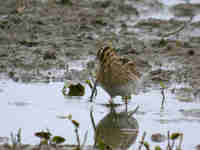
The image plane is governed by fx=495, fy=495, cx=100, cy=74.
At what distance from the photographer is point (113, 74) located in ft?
21.9

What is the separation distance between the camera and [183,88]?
25.5 ft

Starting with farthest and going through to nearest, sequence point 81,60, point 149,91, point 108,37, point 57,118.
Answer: point 108,37 < point 81,60 < point 149,91 < point 57,118

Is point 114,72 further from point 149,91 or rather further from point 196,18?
point 196,18

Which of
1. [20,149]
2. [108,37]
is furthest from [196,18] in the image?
[20,149]

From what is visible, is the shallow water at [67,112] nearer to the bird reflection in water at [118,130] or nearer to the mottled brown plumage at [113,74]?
the bird reflection in water at [118,130]

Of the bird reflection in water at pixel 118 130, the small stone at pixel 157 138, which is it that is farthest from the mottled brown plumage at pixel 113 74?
the small stone at pixel 157 138

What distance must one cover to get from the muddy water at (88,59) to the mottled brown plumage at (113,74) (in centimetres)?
34

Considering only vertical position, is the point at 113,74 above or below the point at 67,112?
above

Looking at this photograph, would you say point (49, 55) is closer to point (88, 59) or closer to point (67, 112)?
point (88, 59)

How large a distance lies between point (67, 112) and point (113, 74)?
0.81m

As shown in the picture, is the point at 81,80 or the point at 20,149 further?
the point at 81,80

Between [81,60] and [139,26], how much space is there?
2210 mm

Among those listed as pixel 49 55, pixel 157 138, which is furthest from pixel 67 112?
pixel 49 55

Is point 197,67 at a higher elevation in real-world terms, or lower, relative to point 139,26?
lower
